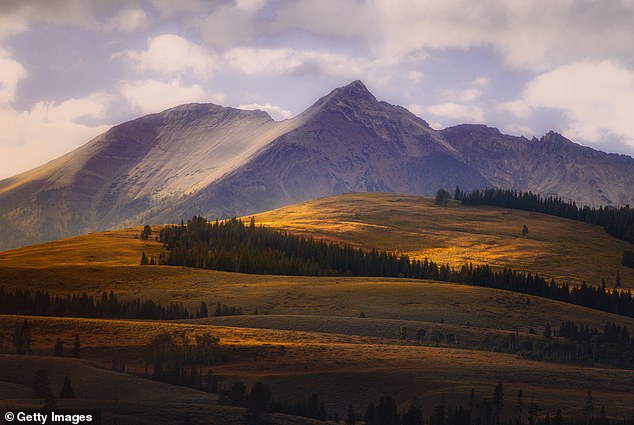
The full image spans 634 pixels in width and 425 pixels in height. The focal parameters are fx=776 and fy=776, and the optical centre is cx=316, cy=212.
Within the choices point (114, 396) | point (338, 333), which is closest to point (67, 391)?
point (114, 396)

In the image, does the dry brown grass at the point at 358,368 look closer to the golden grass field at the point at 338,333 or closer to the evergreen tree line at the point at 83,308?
the golden grass field at the point at 338,333

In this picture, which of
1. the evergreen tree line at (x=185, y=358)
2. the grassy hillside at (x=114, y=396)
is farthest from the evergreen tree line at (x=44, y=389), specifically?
the evergreen tree line at (x=185, y=358)

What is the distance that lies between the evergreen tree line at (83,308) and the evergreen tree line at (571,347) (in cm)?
4676

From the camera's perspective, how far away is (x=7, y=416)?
43.1 metres

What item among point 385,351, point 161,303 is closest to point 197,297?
point 161,303

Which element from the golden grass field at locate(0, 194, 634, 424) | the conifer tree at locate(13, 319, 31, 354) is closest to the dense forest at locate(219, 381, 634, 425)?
the golden grass field at locate(0, 194, 634, 424)

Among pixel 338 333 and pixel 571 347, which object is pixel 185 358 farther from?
pixel 571 347

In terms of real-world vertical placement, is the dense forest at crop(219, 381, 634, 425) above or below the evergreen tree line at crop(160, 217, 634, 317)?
below

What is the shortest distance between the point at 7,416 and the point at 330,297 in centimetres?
9402

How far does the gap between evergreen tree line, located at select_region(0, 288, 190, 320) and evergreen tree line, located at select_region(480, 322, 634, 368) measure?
153ft

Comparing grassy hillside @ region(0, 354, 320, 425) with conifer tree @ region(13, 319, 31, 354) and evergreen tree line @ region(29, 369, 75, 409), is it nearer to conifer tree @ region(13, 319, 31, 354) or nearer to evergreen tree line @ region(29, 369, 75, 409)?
evergreen tree line @ region(29, 369, 75, 409)

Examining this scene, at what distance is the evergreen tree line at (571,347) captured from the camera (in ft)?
314

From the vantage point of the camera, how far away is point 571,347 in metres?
101

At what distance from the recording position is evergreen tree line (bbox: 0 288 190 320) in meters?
112
